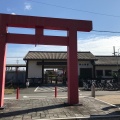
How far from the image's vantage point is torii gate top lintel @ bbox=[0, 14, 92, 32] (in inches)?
521

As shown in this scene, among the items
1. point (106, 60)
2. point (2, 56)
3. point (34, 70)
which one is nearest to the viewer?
point (2, 56)

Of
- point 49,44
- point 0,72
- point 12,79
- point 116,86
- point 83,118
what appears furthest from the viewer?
point 12,79

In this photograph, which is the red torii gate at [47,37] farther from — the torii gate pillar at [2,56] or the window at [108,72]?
the window at [108,72]

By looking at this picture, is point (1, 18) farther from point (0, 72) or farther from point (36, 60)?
point (36, 60)

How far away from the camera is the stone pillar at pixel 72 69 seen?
13.7 meters

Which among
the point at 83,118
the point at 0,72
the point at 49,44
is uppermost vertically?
the point at 49,44

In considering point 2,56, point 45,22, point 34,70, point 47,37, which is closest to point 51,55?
point 34,70

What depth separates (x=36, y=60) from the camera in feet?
121

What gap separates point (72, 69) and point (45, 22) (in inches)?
126

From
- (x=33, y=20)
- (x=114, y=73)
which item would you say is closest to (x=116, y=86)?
(x=114, y=73)

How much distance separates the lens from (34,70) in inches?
1451

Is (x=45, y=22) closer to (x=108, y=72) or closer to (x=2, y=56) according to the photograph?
(x=2, y=56)

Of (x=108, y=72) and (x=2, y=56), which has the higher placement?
(x=108, y=72)

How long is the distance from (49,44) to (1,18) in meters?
3.13
